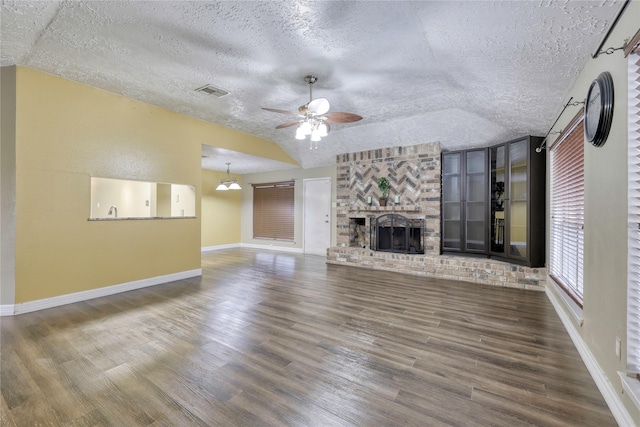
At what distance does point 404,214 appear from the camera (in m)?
5.92

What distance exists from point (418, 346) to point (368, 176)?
4470 millimetres

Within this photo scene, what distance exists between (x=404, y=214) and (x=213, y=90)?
4195 millimetres

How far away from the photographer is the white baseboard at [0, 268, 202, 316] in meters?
3.16

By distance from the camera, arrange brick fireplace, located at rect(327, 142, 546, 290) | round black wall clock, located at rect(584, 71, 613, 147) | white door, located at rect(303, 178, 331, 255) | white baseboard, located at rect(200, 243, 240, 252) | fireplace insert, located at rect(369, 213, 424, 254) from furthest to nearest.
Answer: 1. white baseboard, located at rect(200, 243, 240, 252)
2. white door, located at rect(303, 178, 331, 255)
3. fireplace insert, located at rect(369, 213, 424, 254)
4. brick fireplace, located at rect(327, 142, 546, 290)
5. round black wall clock, located at rect(584, 71, 613, 147)

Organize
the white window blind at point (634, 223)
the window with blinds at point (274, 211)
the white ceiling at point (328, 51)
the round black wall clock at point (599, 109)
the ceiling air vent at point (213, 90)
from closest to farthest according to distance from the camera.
A: the white window blind at point (634, 223) → the round black wall clock at point (599, 109) → the white ceiling at point (328, 51) → the ceiling air vent at point (213, 90) → the window with blinds at point (274, 211)

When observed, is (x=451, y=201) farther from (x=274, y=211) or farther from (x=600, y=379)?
(x=274, y=211)

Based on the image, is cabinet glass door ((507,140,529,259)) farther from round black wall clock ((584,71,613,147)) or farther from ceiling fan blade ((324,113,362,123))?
ceiling fan blade ((324,113,362,123))

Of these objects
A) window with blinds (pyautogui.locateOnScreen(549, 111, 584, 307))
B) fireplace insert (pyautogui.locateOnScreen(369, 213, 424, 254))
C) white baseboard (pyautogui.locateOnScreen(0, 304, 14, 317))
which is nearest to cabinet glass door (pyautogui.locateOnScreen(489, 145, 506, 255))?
window with blinds (pyautogui.locateOnScreen(549, 111, 584, 307))

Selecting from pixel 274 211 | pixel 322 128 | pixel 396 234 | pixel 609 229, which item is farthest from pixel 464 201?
pixel 274 211

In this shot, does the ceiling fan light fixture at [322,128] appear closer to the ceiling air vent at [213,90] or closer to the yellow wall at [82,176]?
the ceiling air vent at [213,90]

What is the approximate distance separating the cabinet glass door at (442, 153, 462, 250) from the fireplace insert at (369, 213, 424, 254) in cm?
52

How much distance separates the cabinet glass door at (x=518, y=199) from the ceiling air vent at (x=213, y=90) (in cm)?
457

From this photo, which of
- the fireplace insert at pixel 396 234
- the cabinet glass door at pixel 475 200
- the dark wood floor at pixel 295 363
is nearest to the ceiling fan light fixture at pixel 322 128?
the dark wood floor at pixel 295 363

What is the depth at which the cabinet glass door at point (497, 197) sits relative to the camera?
4.94m
